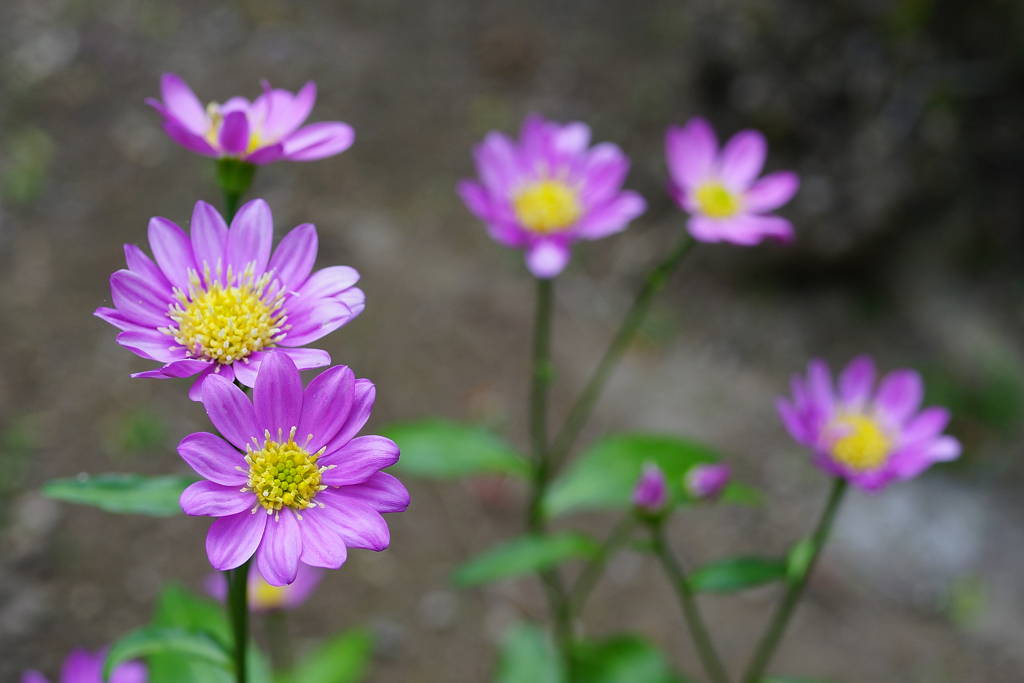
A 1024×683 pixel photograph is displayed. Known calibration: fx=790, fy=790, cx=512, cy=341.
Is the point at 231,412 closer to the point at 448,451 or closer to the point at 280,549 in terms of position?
the point at 280,549

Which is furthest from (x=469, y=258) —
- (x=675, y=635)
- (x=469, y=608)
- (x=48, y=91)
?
(x=48, y=91)

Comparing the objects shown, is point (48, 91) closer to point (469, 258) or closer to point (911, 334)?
point (469, 258)

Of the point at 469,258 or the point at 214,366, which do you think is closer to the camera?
the point at 214,366

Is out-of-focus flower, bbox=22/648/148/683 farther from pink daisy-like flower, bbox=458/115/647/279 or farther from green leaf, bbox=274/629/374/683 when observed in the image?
pink daisy-like flower, bbox=458/115/647/279

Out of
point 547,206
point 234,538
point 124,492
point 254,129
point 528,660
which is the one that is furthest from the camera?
point 528,660

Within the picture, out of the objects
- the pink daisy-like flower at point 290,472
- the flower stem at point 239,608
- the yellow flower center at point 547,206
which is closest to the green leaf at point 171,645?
the flower stem at point 239,608

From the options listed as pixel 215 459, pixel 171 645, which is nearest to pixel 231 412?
pixel 215 459

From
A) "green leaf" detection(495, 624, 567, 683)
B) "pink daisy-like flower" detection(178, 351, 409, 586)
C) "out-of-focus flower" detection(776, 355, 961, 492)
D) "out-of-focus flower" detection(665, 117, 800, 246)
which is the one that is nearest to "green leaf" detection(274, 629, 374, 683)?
"green leaf" detection(495, 624, 567, 683)

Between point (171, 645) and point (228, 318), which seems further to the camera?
point (171, 645)
